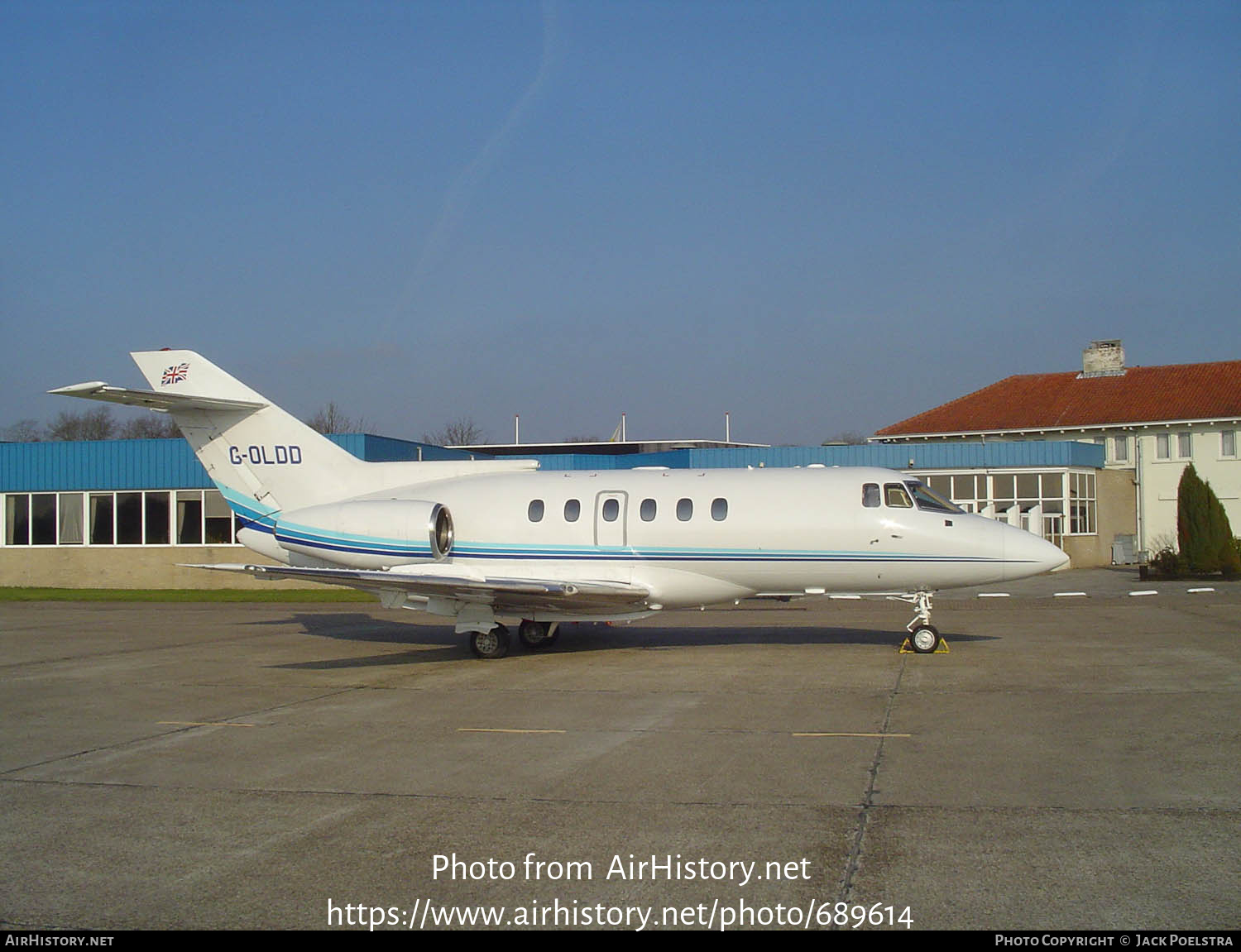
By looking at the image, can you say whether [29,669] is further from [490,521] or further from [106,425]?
[106,425]

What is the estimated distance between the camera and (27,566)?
39438 mm

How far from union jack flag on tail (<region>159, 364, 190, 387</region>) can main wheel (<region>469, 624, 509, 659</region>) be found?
23.7ft

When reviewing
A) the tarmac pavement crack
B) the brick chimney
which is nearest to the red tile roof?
the brick chimney

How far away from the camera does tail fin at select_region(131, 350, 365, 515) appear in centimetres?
1947

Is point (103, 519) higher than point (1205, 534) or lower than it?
higher

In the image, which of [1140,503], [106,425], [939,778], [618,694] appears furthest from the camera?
[106,425]

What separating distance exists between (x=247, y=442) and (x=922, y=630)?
12.3 metres

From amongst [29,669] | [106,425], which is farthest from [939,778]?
[106,425]

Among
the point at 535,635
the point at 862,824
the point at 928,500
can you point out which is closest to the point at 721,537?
the point at 928,500

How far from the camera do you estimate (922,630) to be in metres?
16.8

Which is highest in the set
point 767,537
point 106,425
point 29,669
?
point 106,425

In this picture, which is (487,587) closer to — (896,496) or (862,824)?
(896,496)

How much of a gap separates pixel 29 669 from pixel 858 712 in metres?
13.2

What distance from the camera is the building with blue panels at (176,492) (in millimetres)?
37719
